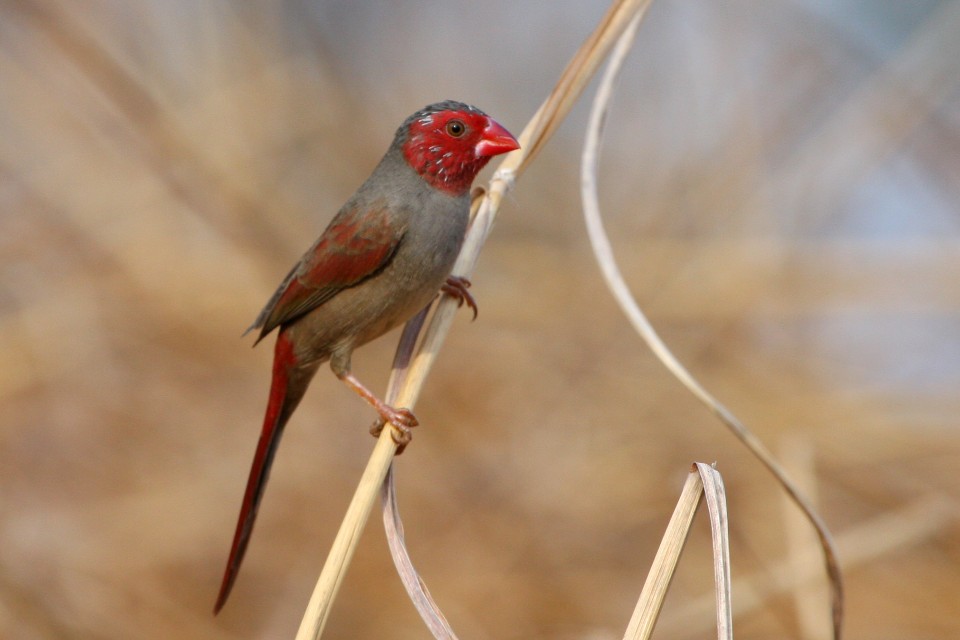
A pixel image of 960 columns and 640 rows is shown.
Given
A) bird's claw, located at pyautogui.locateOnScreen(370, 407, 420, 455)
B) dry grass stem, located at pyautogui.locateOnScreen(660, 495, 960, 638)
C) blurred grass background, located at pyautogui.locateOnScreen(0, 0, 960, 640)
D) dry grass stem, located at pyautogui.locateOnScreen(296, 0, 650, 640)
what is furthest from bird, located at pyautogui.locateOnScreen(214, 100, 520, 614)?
blurred grass background, located at pyautogui.locateOnScreen(0, 0, 960, 640)

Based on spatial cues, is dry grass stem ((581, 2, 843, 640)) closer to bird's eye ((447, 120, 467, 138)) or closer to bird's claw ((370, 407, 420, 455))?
bird's eye ((447, 120, 467, 138))

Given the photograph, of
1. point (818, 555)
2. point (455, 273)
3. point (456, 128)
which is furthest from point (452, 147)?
point (818, 555)

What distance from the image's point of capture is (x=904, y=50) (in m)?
4.89

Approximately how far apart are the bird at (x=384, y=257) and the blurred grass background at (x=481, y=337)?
1.95m

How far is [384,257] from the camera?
2938 millimetres

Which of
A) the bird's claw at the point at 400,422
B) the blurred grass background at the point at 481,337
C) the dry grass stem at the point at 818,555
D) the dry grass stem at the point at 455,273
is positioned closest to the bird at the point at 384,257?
the dry grass stem at the point at 455,273

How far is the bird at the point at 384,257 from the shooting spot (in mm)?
2875

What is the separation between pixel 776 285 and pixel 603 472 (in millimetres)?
1392

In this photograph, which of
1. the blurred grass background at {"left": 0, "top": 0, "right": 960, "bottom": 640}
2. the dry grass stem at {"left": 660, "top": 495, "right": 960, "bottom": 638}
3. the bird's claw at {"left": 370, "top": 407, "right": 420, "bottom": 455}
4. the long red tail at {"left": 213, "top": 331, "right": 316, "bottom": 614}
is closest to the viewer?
the bird's claw at {"left": 370, "top": 407, "right": 420, "bottom": 455}

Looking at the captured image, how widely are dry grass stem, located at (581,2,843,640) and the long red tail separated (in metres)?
1.17

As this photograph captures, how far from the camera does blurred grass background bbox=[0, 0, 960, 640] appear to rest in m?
4.73

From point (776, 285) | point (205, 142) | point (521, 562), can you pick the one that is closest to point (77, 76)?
point (205, 142)

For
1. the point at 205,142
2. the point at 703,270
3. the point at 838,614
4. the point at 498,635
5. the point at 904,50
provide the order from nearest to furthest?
the point at 838,614
the point at 498,635
the point at 904,50
the point at 703,270
the point at 205,142

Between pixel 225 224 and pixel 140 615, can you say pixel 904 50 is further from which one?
pixel 140 615
